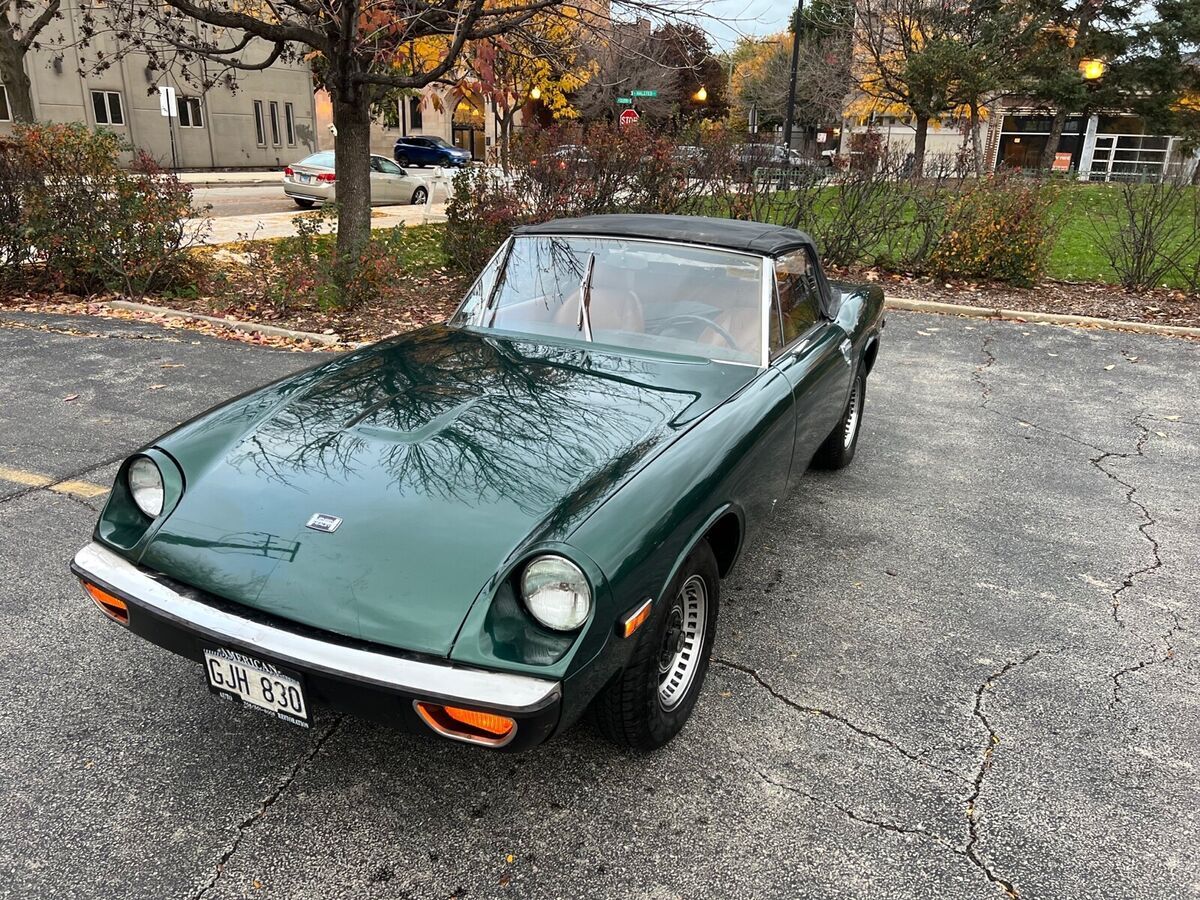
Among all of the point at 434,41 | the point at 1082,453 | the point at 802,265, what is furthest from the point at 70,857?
the point at 434,41

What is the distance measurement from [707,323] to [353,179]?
21.4 ft

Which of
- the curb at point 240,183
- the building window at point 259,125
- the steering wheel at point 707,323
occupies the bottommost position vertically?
the steering wheel at point 707,323

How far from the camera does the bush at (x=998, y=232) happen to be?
9820 mm

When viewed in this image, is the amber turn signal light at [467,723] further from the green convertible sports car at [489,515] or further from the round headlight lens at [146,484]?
the round headlight lens at [146,484]

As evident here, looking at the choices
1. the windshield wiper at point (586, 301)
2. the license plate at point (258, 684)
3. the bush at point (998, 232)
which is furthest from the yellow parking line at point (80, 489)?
the bush at point (998, 232)

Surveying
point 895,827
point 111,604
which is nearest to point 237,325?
point 111,604

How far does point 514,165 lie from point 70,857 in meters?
8.41

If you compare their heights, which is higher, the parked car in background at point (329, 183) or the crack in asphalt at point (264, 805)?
the parked car in background at point (329, 183)

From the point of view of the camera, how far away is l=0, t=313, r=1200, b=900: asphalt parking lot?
81.4 inches

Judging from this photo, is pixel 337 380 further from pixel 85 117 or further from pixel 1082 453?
pixel 85 117

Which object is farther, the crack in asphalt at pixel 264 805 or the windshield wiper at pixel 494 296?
the windshield wiper at pixel 494 296

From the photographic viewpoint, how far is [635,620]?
208cm

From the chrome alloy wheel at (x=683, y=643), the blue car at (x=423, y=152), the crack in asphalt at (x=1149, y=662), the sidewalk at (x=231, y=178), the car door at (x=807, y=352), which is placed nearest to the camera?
the chrome alloy wheel at (x=683, y=643)

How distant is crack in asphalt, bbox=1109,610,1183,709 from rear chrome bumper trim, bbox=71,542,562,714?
85.6 inches
